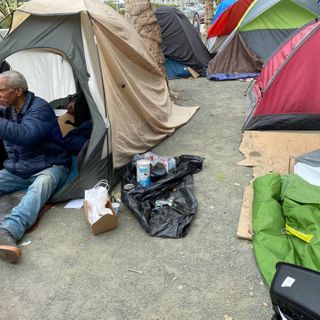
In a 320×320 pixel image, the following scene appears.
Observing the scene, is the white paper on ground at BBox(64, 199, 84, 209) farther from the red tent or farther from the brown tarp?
the brown tarp

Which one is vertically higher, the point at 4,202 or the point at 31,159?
A: the point at 31,159

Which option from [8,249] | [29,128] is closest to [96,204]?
[8,249]

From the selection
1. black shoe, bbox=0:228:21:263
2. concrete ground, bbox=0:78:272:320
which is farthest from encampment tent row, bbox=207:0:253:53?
black shoe, bbox=0:228:21:263

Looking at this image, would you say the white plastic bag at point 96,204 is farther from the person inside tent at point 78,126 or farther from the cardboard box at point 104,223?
the person inside tent at point 78,126

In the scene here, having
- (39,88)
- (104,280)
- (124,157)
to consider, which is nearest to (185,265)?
(104,280)

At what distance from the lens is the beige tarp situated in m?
3.92

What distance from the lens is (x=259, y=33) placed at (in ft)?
25.7

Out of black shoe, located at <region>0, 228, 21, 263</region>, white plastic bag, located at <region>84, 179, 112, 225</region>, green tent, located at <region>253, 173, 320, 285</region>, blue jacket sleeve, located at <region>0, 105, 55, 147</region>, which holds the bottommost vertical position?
black shoe, located at <region>0, 228, 21, 263</region>

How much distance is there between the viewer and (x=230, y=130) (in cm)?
529

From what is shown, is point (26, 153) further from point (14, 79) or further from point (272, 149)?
point (272, 149)

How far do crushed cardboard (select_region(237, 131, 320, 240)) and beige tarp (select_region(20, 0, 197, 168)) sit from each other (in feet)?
3.67

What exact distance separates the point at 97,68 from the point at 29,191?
139 centimetres

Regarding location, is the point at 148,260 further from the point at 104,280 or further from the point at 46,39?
the point at 46,39

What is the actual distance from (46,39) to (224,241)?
8.85 ft
